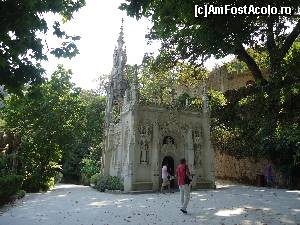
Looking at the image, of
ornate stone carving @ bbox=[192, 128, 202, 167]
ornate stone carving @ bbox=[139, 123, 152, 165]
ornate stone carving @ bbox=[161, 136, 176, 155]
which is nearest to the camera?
ornate stone carving @ bbox=[139, 123, 152, 165]

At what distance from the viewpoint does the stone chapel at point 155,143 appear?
22114 millimetres

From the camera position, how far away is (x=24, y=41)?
6.56 m

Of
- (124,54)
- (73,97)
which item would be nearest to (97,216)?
(73,97)

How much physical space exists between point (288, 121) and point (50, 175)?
2106 cm

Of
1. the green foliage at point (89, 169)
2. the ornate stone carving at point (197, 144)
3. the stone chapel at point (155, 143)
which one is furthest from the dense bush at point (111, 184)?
the green foliage at point (89, 169)

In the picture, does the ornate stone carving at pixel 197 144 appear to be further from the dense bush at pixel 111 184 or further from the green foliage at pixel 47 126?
the green foliage at pixel 47 126

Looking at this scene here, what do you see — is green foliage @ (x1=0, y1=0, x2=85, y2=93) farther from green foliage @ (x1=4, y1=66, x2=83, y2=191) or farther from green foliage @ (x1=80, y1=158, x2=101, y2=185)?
green foliage @ (x1=80, y1=158, x2=101, y2=185)

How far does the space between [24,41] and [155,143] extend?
1699cm

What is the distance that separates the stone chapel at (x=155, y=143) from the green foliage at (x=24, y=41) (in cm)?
1440

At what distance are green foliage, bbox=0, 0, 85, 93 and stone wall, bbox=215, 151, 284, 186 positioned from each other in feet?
70.9

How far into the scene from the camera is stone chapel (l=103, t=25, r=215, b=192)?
22114mm

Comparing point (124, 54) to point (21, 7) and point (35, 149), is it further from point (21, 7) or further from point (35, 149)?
point (21, 7)

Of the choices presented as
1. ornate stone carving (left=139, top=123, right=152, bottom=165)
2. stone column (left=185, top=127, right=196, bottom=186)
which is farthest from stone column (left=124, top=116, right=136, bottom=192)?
stone column (left=185, top=127, right=196, bottom=186)

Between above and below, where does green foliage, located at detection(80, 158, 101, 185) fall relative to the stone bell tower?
below
